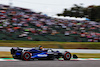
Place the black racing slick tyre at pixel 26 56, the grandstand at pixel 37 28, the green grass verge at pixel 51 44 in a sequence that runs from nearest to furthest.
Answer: the black racing slick tyre at pixel 26 56 → the green grass verge at pixel 51 44 → the grandstand at pixel 37 28

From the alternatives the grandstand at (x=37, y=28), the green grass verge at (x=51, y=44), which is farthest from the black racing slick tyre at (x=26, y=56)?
the grandstand at (x=37, y=28)

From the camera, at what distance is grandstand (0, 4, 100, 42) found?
20547 millimetres

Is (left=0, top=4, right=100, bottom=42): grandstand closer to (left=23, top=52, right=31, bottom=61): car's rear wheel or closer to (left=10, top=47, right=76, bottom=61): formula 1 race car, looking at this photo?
(left=10, top=47, right=76, bottom=61): formula 1 race car

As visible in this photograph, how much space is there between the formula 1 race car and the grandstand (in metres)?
9.46

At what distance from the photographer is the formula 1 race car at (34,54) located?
10.3m

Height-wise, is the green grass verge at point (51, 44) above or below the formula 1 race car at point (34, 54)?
below

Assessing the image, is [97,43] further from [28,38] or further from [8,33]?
[8,33]

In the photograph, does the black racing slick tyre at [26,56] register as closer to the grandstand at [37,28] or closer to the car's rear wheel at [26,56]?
the car's rear wheel at [26,56]

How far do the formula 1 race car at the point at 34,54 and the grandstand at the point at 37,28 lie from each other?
9.46 metres

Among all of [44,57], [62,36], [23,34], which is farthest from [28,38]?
[44,57]

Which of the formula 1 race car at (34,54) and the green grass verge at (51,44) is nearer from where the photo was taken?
the formula 1 race car at (34,54)

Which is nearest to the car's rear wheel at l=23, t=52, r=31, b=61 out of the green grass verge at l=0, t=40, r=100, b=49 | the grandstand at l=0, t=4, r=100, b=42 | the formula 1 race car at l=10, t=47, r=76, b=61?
the formula 1 race car at l=10, t=47, r=76, b=61

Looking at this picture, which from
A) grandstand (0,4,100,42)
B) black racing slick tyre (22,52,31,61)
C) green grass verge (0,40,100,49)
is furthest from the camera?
grandstand (0,4,100,42)

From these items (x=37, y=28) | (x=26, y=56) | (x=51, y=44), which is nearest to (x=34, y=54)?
(x=26, y=56)
